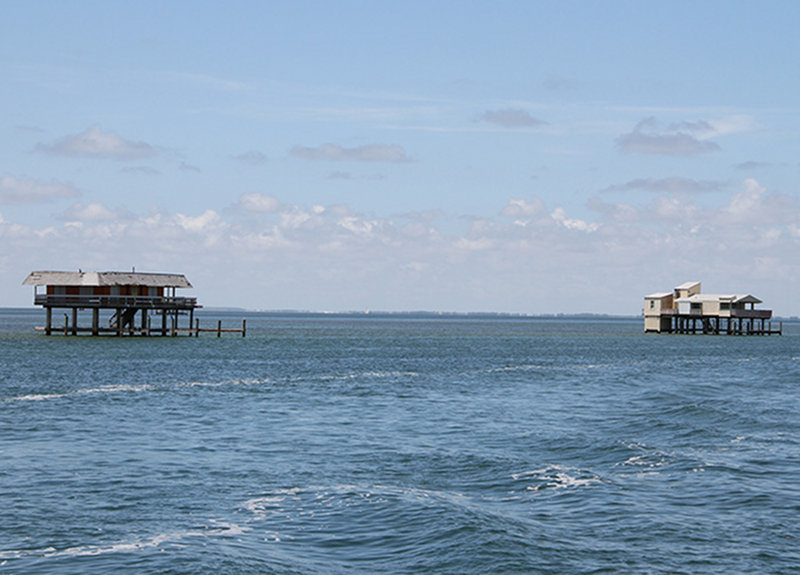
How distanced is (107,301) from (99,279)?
85.5 inches

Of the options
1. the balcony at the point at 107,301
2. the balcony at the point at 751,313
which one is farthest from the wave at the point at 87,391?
the balcony at the point at 751,313

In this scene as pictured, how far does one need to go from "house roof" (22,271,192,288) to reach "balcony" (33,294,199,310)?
1.31 metres

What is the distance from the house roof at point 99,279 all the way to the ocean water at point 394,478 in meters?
38.9

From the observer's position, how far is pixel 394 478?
22.6 meters

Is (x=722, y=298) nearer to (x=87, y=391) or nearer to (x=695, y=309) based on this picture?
(x=695, y=309)

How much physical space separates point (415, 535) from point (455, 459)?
8169 millimetres

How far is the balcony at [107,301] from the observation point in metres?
85.7

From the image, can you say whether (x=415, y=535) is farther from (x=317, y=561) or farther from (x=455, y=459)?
(x=455, y=459)

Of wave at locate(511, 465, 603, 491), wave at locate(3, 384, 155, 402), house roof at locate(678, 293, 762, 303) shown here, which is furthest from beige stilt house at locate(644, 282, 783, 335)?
wave at locate(511, 465, 603, 491)

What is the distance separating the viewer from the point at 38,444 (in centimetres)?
2684

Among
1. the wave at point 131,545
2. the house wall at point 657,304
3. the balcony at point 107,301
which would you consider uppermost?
the house wall at point 657,304

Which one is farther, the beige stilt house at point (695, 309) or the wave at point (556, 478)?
the beige stilt house at point (695, 309)

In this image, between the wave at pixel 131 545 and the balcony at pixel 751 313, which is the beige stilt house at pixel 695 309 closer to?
the balcony at pixel 751 313

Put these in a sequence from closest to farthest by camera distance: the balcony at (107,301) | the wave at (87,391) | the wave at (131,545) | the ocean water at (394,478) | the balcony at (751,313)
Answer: the wave at (131,545)
the ocean water at (394,478)
the wave at (87,391)
the balcony at (107,301)
the balcony at (751,313)
